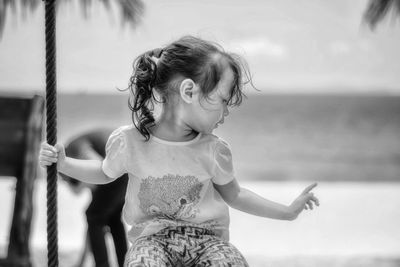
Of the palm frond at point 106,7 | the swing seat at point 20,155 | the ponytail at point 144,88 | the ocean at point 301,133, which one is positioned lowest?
the ocean at point 301,133

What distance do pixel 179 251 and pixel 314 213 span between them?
6.86 m

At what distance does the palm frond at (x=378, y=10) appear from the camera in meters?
3.20

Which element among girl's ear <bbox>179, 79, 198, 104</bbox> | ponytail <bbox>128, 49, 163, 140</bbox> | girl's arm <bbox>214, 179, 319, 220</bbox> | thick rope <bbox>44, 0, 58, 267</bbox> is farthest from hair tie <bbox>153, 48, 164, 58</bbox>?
girl's arm <bbox>214, 179, 319, 220</bbox>

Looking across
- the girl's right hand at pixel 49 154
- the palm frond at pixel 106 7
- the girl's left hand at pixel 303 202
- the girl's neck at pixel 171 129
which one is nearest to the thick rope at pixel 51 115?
the girl's right hand at pixel 49 154

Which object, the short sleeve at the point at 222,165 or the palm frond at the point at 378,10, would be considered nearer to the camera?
the short sleeve at the point at 222,165

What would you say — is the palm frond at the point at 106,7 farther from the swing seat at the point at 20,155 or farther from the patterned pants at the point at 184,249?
the patterned pants at the point at 184,249

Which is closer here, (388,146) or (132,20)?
(132,20)

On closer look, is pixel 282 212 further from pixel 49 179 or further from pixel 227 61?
pixel 49 179

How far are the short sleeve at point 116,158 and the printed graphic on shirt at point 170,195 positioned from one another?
7cm

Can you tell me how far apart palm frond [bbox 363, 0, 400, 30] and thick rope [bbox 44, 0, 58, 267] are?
202 centimetres

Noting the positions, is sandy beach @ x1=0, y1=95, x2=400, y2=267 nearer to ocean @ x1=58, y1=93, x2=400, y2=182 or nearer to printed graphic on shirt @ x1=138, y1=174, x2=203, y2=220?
ocean @ x1=58, y1=93, x2=400, y2=182

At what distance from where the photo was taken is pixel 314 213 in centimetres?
823

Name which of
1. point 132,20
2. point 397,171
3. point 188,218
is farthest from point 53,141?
point 397,171

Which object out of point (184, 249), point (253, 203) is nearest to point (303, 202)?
point (253, 203)
